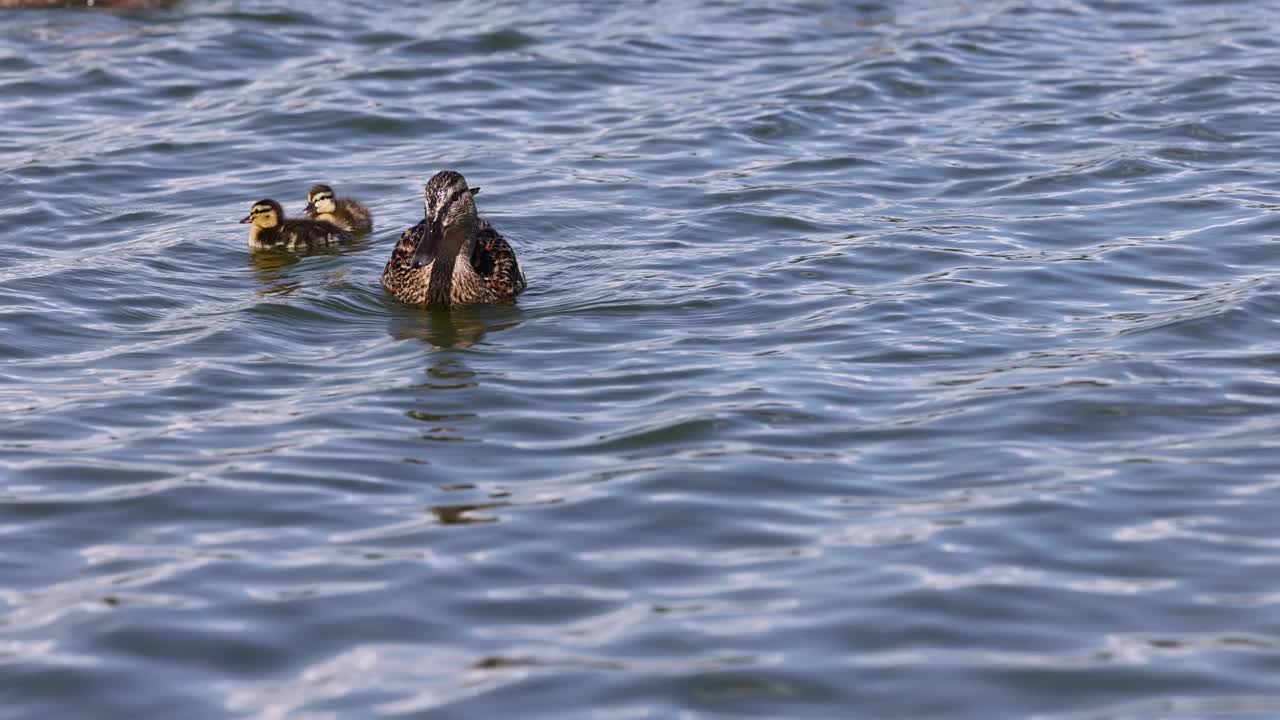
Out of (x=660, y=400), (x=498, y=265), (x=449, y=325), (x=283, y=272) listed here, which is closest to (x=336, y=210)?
(x=283, y=272)

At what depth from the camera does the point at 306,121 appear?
15.2 meters

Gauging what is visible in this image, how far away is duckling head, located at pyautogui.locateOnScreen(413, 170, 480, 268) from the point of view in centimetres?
1007

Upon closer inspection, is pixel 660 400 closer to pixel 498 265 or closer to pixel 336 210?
pixel 498 265

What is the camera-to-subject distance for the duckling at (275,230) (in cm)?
1156

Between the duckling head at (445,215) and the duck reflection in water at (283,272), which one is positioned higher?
the duckling head at (445,215)

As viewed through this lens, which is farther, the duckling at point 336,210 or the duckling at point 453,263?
the duckling at point 336,210

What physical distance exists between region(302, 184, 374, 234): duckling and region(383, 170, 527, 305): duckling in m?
1.53

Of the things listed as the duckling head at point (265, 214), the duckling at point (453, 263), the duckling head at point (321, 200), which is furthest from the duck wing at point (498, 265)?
the duckling head at point (321, 200)

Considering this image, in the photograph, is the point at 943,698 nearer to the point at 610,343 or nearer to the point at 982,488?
the point at 982,488

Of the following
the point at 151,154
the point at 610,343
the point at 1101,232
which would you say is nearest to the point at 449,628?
the point at 610,343

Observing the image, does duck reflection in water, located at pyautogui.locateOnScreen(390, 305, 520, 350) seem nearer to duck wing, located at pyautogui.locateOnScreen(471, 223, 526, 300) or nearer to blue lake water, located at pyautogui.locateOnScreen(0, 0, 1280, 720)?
blue lake water, located at pyautogui.locateOnScreen(0, 0, 1280, 720)

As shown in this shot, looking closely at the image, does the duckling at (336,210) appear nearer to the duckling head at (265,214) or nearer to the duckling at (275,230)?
the duckling at (275,230)

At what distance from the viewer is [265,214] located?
37.9ft

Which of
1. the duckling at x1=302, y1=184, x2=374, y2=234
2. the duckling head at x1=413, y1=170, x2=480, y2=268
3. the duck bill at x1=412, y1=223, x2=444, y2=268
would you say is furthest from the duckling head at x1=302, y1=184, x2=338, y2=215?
the duck bill at x1=412, y1=223, x2=444, y2=268
